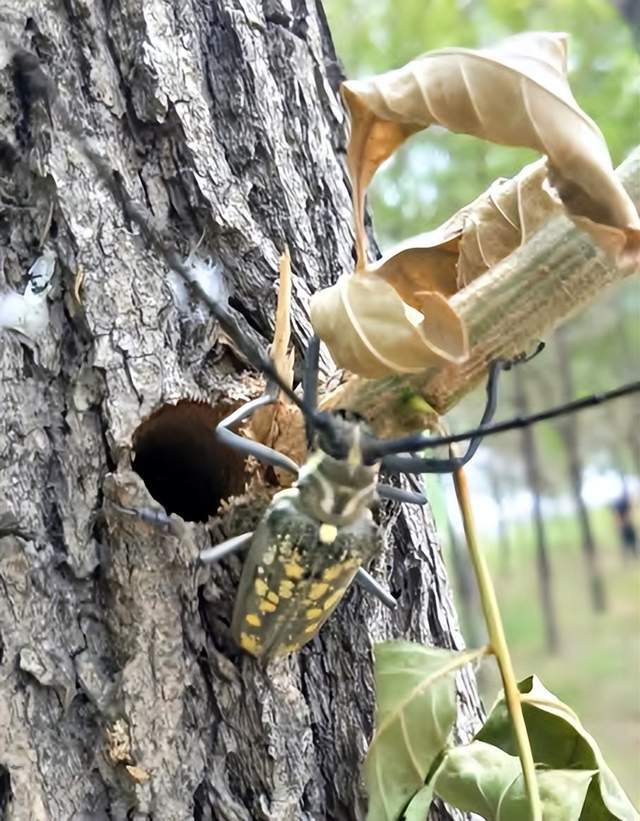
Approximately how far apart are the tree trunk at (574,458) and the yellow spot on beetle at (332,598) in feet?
13.7

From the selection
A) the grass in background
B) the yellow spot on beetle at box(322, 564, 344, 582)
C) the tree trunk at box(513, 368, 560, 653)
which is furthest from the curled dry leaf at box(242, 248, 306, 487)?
the tree trunk at box(513, 368, 560, 653)

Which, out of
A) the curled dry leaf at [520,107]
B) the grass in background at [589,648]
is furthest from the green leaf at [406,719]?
the grass in background at [589,648]

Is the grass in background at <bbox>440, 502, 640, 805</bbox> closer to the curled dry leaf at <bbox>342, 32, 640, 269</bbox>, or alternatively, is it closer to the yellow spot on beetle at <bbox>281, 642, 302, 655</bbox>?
the yellow spot on beetle at <bbox>281, 642, 302, 655</bbox>

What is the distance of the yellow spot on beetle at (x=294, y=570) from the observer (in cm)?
103

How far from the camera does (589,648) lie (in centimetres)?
661

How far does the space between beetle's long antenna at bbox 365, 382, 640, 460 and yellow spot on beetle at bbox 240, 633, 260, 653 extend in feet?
0.84

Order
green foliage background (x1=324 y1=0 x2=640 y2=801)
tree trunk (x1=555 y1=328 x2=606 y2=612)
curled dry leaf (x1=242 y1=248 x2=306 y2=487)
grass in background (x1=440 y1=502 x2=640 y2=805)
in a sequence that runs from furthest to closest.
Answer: tree trunk (x1=555 y1=328 x2=606 y2=612)
grass in background (x1=440 y1=502 x2=640 y2=805)
green foliage background (x1=324 y1=0 x2=640 y2=801)
curled dry leaf (x1=242 y1=248 x2=306 y2=487)

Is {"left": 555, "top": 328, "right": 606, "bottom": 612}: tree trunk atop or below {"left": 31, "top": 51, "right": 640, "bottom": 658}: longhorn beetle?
atop

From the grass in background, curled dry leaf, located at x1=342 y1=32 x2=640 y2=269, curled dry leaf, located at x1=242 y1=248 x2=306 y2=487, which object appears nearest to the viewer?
curled dry leaf, located at x1=342 y1=32 x2=640 y2=269

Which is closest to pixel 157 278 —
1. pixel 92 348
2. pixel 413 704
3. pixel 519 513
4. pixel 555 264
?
pixel 92 348

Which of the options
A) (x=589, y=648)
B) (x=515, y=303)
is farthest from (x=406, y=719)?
(x=589, y=648)

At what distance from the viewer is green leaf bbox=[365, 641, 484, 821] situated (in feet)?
3.11

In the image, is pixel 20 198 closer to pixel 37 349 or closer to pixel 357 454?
pixel 37 349

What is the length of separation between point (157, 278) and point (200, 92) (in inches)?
11.4
